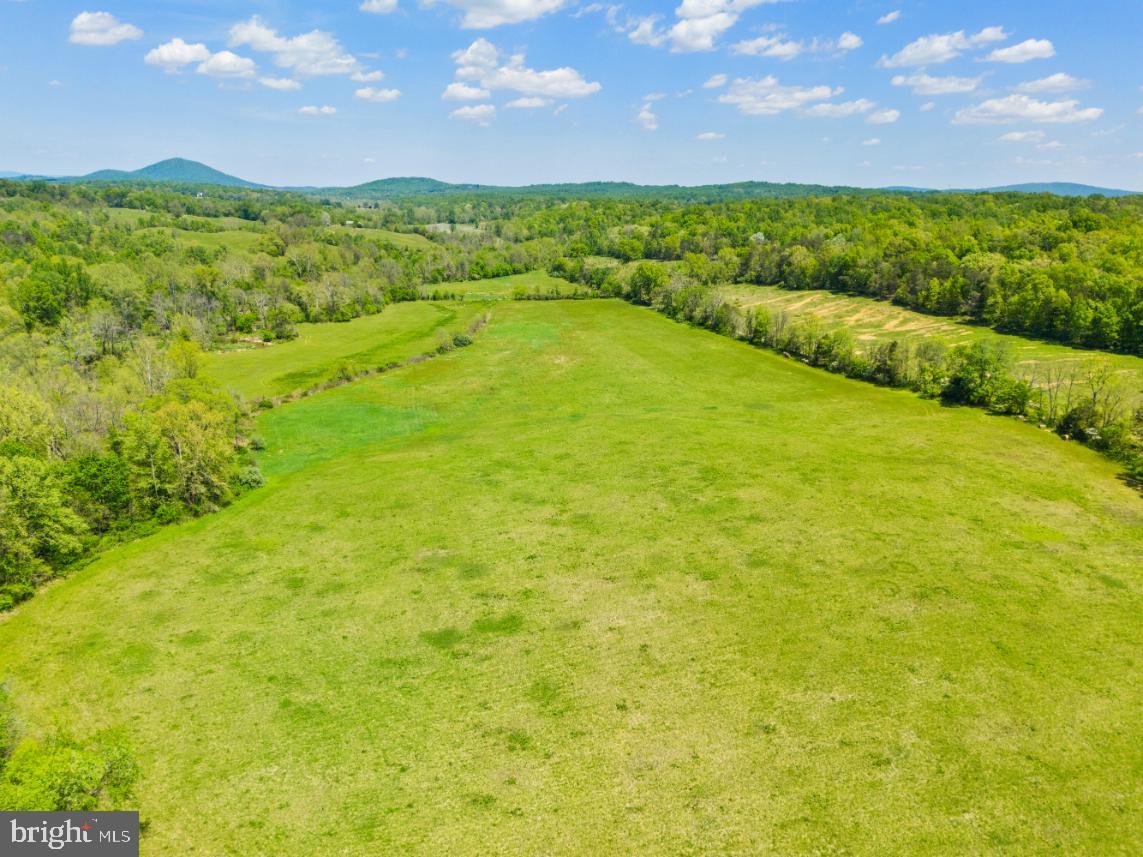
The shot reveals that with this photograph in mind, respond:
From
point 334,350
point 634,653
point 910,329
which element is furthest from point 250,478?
point 910,329

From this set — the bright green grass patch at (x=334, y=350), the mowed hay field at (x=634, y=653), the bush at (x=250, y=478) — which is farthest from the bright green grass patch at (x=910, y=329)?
the bush at (x=250, y=478)

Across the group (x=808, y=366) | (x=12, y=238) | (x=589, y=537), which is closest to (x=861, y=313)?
(x=808, y=366)

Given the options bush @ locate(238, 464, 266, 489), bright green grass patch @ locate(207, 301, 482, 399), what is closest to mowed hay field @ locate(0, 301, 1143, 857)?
bush @ locate(238, 464, 266, 489)

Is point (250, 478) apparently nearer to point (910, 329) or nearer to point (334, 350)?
point (334, 350)

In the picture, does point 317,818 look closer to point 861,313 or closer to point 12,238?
point 861,313

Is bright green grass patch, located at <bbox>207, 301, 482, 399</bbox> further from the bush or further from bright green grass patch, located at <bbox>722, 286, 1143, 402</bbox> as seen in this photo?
bright green grass patch, located at <bbox>722, 286, 1143, 402</bbox>

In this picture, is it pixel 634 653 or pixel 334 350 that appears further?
pixel 334 350
